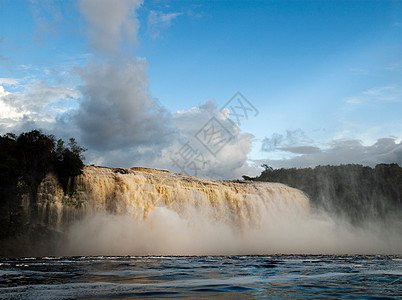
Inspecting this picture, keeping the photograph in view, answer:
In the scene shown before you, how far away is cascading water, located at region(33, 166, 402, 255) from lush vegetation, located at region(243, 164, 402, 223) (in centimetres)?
1200

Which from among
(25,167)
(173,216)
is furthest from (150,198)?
(25,167)

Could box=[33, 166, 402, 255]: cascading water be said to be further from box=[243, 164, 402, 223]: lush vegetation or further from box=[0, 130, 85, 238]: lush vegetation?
box=[243, 164, 402, 223]: lush vegetation

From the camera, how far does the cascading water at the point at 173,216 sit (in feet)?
98.7

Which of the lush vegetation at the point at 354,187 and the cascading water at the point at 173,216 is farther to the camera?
the lush vegetation at the point at 354,187

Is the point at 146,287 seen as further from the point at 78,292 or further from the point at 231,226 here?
the point at 231,226

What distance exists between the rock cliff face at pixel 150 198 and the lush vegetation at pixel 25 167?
0.72 meters

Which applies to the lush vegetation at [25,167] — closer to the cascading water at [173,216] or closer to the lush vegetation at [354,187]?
the cascading water at [173,216]

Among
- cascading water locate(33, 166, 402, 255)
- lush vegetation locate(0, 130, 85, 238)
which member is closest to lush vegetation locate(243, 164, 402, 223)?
cascading water locate(33, 166, 402, 255)

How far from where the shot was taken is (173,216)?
34.0m

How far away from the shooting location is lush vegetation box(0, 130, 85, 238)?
2883cm

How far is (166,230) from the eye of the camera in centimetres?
3291

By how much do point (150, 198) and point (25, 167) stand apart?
10.7 m

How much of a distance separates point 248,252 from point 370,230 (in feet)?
102

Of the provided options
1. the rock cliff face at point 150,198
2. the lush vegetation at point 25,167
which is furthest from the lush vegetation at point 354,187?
the lush vegetation at point 25,167
